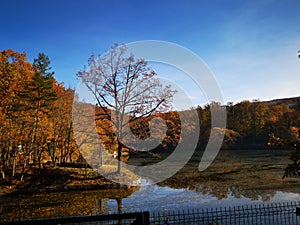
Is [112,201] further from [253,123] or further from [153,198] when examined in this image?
[253,123]

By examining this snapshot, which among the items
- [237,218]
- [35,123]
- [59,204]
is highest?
[35,123]

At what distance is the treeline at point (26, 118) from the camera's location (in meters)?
18.9

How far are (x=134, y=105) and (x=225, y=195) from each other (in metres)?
8.82

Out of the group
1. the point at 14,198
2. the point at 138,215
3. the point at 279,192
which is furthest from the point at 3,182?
the point at 279,192

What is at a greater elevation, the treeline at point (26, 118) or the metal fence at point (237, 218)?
the treeline at point (26, 118)

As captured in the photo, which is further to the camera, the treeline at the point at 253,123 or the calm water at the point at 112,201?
the treeline at the point at 253,123

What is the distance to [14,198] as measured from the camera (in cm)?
1652

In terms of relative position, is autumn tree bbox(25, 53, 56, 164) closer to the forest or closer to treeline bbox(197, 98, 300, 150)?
the forest

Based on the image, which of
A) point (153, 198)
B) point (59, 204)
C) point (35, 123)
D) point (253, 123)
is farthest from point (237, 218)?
point (253, 123)

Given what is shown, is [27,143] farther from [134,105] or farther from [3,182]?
[134,105]

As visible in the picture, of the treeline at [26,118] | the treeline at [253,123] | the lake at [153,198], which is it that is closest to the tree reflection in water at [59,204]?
the lake at [153,198]

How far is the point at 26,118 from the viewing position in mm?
19812

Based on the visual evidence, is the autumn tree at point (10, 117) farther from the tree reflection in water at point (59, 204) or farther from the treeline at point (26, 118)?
the tree reflection in water at point (59, 204)

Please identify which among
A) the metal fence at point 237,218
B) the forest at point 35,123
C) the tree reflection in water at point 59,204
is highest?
the forest at point 35,123
